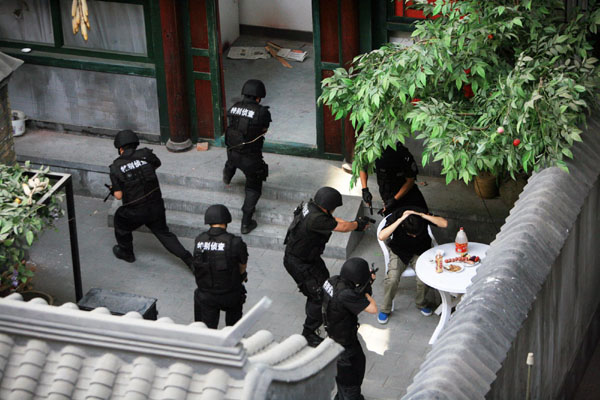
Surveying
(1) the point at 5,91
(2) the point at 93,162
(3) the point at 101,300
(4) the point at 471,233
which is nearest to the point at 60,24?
(2) the point at 93,162

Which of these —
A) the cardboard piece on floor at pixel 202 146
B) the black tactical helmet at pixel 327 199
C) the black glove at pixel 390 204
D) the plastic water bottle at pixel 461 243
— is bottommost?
the cardboard piece on floor at pixel 202 146

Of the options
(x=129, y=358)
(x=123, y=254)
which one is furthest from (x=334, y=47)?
(x=129, y=358)

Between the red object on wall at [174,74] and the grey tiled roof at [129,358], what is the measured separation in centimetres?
873

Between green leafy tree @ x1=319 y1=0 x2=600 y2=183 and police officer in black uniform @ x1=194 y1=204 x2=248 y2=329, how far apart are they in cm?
163

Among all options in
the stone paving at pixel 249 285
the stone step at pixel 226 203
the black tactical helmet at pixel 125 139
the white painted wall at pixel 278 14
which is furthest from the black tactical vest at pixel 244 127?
the white painted wall at pixel 278 14

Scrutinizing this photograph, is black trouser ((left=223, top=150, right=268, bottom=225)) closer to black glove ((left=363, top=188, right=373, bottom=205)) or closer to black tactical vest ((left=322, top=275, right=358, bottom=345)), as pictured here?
black glove ((left=363, top=188, right=373, bottom=205))

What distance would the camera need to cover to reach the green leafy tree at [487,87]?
9.46m

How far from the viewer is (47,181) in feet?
34.1

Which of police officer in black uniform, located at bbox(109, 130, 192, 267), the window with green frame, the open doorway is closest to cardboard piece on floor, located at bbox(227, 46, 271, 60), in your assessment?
the open doorway

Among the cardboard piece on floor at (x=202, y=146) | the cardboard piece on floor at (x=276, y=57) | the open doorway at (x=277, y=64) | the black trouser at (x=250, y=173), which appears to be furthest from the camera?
the cardboard piece on floor at (x=276, y=57)

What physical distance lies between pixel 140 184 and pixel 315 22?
3.27 m

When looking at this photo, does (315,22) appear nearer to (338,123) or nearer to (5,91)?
(338,123)

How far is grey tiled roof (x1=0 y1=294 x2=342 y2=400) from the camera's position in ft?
17.2

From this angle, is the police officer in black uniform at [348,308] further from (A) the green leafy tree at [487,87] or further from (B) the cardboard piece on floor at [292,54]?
(B) the cardboard piece on floor at [292,54]
